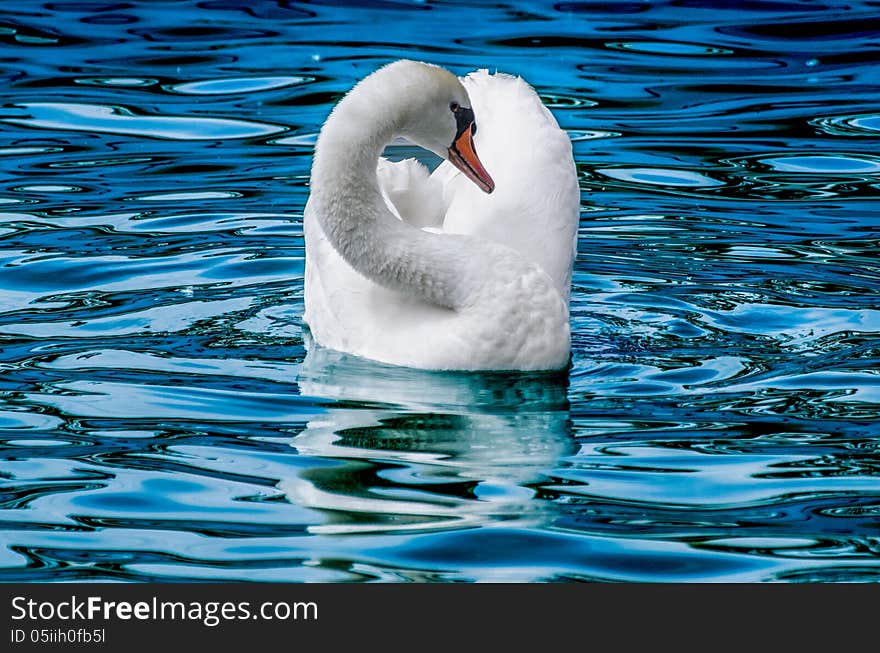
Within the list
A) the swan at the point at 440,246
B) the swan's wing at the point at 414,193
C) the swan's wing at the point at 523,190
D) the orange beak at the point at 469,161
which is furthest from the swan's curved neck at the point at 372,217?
the swan's wing at the point at 414,193

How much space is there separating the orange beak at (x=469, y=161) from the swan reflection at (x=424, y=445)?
2.68ft

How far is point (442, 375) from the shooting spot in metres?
6.62

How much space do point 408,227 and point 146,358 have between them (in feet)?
3.76

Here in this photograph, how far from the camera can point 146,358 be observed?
6926 mm

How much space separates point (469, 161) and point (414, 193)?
3.21ft

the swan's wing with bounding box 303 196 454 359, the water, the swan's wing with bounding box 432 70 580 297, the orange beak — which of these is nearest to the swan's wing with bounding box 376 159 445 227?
the swan's wing with bounding box 432 70 580 297

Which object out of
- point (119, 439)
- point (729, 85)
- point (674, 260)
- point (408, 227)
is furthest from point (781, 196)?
point (119, 439)

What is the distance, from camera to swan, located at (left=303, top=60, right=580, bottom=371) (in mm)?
6566

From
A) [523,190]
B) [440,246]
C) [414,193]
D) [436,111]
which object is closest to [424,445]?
[440,246]

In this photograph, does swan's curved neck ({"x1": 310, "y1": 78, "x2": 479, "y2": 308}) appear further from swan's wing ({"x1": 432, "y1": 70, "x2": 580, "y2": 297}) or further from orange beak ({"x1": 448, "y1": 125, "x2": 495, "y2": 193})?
swan's wing ({"x1": 432, "y1": 70, "x2": 580, "y2": 297})

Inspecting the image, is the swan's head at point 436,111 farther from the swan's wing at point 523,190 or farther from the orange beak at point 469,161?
the swan's wing at point 523,190

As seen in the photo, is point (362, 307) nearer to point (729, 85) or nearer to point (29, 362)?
point (29, 362)

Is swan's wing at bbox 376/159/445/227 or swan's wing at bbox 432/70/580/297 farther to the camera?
swan's wing at bbox 376/159/445/227

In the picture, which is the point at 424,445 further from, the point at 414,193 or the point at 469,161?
the point at 414,193
